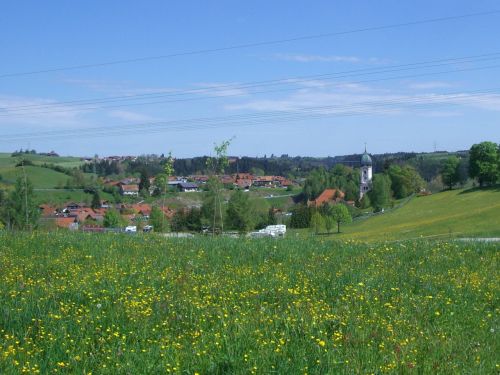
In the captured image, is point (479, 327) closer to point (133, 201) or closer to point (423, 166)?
point (133, 201)

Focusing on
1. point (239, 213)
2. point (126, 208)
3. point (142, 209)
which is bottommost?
point (142, 209)

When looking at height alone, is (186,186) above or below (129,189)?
above

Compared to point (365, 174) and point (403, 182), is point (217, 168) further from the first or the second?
point (365, 174)

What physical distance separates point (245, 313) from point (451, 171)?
97994 mm

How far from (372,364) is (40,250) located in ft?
33.0

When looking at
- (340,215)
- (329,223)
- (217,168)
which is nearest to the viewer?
(217,168)

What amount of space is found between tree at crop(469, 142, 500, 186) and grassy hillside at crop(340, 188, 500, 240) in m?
3.36

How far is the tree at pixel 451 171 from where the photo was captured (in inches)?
3942

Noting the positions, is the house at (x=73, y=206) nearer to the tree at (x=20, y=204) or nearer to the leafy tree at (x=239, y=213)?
the tree at (x=20, y=204)

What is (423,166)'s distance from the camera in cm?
13862

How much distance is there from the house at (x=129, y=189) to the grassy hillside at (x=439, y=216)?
21533 millimetres

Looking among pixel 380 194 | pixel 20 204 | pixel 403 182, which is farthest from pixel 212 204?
pixel 403 182

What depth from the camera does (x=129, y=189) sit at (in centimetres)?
6775

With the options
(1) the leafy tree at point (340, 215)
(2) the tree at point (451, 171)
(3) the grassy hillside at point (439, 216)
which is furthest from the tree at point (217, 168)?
(2) the tree at point (451, 171)
